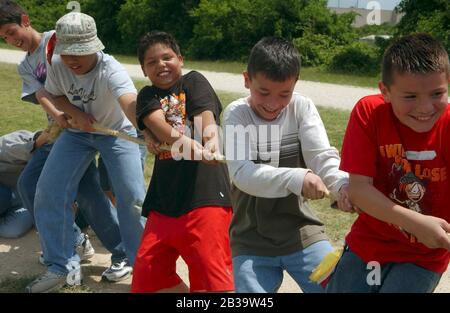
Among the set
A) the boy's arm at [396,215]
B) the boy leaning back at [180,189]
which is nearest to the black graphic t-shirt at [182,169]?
the boy leaning back at [180,189]

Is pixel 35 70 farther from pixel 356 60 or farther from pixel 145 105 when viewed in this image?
pixel 356 60

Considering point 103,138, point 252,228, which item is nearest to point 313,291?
point 252,228

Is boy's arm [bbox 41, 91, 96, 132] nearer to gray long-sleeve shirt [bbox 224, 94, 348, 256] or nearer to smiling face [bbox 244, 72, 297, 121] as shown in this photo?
gray long-sleeve shirt [bbox 224, 94, 348, 256]

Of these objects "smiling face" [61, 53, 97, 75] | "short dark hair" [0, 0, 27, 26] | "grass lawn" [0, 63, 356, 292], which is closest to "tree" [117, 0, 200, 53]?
"grass lawn" [0, 63, 356, 292]

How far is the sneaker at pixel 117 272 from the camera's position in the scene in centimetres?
414

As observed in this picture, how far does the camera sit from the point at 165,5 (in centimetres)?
2486

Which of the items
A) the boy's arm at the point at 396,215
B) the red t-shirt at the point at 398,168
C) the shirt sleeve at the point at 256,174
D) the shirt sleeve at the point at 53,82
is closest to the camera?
the boy's arm at the point at 396,215

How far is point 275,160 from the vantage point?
2.72 metres

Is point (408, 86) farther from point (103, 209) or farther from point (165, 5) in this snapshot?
point (165, 5)

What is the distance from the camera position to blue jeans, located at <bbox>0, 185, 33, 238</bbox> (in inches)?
197

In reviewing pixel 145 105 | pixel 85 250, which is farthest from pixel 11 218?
pixel 145 105

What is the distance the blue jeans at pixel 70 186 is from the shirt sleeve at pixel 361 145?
1.73m

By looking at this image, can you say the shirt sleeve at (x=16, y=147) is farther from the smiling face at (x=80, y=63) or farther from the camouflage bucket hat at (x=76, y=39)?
the camouflage bucket hat at (x=76, y=39)

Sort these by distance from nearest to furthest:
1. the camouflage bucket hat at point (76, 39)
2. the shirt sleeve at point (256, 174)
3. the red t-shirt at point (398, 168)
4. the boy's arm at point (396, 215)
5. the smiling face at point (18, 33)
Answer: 1. the boy's arm at point (396, 215)
2. the red t-shirt at point (398, 168)
3. the shirt sleeve at point (256, 174)
4. the camouflage bucket hat at point (76, 39)
5. the smiling face at point (18, 33)
